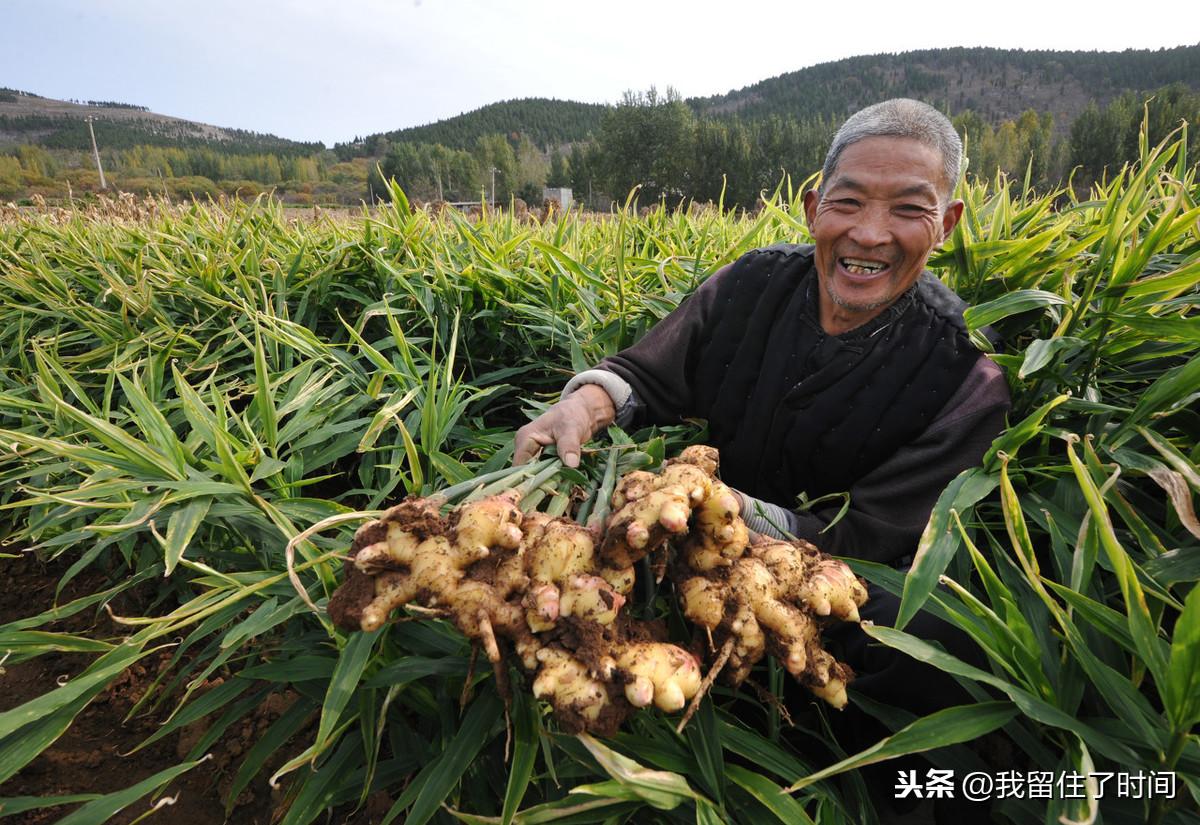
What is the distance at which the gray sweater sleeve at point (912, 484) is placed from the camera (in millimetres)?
1152

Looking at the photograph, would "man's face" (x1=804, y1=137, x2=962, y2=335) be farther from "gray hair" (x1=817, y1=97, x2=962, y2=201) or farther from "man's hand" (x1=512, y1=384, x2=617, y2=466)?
"man's hand" (x1=512, y1=384, x2=617, y2=466)

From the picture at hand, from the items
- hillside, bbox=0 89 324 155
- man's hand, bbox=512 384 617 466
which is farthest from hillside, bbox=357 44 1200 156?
man's hand, bbox=512 384 617 466

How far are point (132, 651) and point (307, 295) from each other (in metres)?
1.58

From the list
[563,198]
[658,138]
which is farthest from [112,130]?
[563,198]

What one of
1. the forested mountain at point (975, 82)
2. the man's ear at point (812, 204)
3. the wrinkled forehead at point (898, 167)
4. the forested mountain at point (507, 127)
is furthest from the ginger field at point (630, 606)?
the forested mountain at point (507, 127)

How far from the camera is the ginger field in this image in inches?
30.0

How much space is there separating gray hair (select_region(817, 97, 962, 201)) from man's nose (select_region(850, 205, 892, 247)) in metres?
0.13

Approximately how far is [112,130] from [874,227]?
9064 centimetres

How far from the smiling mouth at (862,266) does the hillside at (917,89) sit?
78.4 metres

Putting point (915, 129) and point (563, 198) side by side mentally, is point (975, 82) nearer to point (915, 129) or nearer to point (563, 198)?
point (563, 198)

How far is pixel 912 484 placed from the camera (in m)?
1.17

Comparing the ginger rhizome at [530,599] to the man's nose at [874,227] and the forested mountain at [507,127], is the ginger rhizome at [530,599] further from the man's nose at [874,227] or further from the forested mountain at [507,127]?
the forested mountain at [507,127]

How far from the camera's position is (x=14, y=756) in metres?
0.81

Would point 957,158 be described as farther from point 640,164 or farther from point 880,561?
point 640,164
